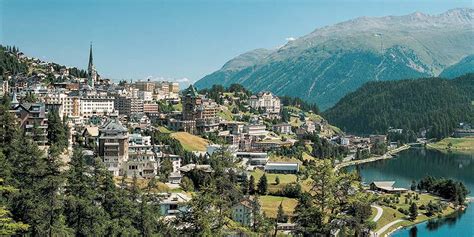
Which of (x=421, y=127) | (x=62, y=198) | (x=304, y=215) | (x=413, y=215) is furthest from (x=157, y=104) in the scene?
(x=421, y=127)

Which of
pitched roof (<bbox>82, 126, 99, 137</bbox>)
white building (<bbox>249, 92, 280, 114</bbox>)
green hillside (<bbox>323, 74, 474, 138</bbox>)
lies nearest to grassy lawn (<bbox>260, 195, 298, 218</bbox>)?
pitched roof (<bbox>82, 126, 99, 137</bbox>)

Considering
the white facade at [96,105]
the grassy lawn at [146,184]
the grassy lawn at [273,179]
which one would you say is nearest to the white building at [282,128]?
the white facade at [96,105]

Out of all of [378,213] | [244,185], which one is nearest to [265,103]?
[244,185]

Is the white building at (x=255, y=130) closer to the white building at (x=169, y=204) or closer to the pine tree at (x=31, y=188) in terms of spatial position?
the white building at (x=169, y=204)

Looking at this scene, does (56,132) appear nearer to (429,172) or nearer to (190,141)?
(190,141)

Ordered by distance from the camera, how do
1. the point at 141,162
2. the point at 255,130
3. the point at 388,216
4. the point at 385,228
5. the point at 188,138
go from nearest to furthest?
the point at 385,228
the point at 141,162
the point at 388,216
the point at 188,138
the point at 255,130

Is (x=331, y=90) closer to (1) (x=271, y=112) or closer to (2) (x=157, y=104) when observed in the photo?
(1) (x=271, y=112)
